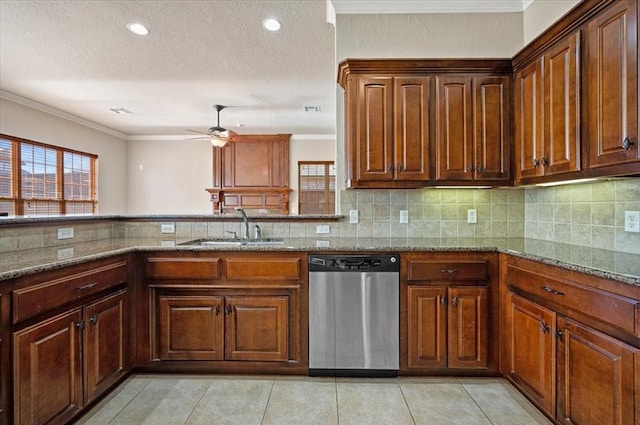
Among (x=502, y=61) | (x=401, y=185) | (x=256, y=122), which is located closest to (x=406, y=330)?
(x=401, y=185)

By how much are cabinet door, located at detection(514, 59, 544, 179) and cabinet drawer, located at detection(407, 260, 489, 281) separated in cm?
74

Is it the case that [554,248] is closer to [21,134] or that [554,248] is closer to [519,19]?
[519,19]

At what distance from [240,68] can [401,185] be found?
2.80m

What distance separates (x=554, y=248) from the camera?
214 cm

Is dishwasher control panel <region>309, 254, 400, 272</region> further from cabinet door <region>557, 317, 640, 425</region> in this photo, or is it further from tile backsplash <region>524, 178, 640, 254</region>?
tile backsplash <region>524, 178, 640, 254</region>

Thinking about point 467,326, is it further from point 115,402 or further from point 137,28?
point 137,28

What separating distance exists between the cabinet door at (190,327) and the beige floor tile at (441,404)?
128cm

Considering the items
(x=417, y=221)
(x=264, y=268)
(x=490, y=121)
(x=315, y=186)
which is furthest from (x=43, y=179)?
(x=490, y=121)

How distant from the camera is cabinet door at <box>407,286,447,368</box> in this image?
2.25 metres

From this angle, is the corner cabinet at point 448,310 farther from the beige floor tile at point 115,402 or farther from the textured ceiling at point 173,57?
the textured ceiling at point 173,57

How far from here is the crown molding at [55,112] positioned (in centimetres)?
514

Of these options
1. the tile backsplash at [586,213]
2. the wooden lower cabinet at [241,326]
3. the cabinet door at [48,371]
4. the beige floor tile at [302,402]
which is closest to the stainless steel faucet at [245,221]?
the wooden lower cabinet at [241,326]

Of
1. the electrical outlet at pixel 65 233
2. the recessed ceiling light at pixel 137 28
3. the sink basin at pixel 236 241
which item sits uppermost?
the recessed ceiling light at pixel 137 28

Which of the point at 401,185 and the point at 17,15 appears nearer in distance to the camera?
the point at 401,185
